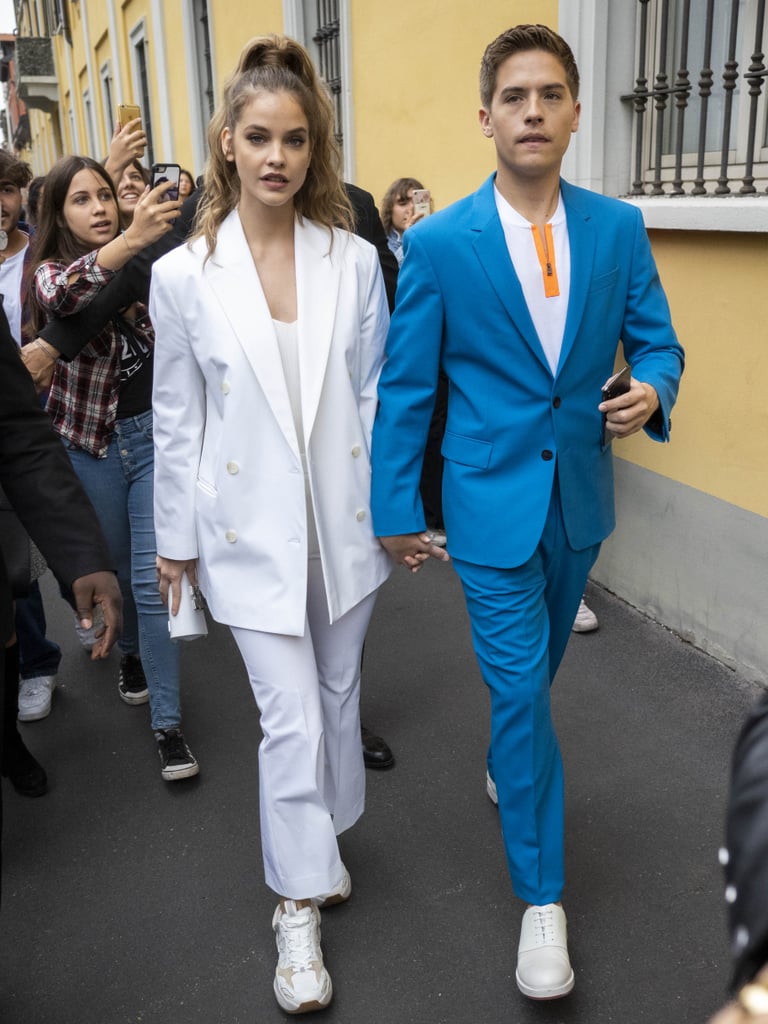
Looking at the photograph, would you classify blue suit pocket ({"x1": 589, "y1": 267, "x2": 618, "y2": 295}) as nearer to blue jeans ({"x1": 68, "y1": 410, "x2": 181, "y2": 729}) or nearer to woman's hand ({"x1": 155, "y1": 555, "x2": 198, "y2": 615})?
woman's hand ({"x1": 155, "y1": 555, "x2": 198, "y2": 615})

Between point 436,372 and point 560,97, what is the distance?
71 cm

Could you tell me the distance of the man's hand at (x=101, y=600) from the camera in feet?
7.49

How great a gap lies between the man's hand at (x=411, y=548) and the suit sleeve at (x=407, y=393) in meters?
0.03

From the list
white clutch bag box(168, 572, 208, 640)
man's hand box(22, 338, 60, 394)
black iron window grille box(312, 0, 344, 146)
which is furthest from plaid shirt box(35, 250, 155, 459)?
black iron window grille box(312, 0, 344, 146)

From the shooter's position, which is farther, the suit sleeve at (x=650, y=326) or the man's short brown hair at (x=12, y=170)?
the man's short brown hair at (x=12, y=170)

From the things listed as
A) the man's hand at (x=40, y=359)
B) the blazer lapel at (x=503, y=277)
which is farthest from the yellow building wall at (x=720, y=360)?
the man's hand at (x=40, y=359)

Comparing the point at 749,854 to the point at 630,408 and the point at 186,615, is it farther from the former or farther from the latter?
the point at 186,615

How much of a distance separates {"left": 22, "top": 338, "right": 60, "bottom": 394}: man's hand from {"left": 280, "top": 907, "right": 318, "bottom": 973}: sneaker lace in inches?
71.7

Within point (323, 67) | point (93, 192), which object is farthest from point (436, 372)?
point (323, 67)

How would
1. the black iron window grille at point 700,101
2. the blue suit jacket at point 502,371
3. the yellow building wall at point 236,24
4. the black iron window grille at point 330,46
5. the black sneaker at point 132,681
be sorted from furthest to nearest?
the yellow building wall at point 236,24
the black iron window grille at point 330,46
the black sneaker at point 132,681
the black iron window grille at point 700,101
the blue suit jacket at point 502,371

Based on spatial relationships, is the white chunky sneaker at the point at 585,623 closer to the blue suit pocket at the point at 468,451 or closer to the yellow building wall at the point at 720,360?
the yellow building wall at the point at 720,360

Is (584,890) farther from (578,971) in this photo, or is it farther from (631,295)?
(631,295)

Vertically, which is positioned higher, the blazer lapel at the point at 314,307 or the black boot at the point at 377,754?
the blazer lapel at the point at 314,307

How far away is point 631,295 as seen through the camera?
8.91 feet
